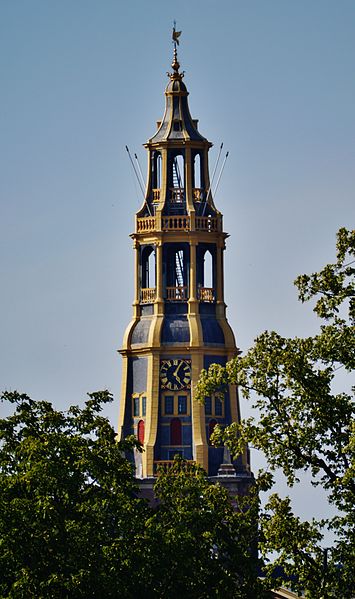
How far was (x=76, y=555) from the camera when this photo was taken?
11988 cm

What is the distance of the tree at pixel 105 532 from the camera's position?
120m

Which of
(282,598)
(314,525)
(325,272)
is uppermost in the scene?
(282,598)

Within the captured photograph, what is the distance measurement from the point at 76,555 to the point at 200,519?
258 inches

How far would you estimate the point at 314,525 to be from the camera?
350ft

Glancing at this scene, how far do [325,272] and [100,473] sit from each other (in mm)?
23479

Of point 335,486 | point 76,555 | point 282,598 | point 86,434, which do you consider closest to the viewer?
point 335,486

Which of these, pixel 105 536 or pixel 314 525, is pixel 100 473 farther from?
pixel 314 525

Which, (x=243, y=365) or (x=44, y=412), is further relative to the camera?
(x=44, y=412)

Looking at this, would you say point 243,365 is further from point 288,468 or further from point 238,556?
point 238,556

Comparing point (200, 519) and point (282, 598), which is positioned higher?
point (282, 598)

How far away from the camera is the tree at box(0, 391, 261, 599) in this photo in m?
120

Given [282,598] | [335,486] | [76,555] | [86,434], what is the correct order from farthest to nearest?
[282,598], [86,434], [76,555], [335,486]

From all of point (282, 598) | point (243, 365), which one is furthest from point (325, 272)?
point (282, 598)

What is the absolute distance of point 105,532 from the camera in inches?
4820
